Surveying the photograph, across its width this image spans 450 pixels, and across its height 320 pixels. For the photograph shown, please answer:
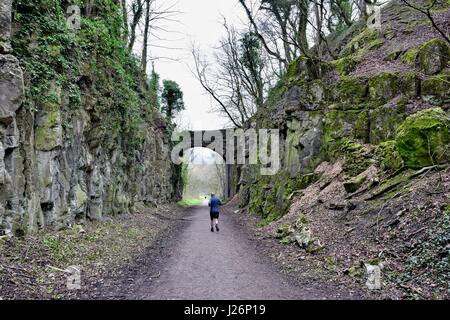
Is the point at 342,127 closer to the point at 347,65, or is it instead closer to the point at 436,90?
the point at 436,90

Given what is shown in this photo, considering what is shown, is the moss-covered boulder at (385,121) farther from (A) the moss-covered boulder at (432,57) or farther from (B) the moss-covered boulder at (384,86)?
(A) the moss-covered boulder at (432,57)

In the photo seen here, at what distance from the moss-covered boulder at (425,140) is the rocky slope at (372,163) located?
21mm

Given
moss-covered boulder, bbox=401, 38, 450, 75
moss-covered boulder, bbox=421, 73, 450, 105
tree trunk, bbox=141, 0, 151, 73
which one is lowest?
moss-covered boulder, bbox=421, 73, 450, 105

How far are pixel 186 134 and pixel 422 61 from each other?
2678 centimetres

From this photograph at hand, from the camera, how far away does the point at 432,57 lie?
11.3 metres

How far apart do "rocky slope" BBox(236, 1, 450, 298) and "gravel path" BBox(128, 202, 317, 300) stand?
1.01 meters

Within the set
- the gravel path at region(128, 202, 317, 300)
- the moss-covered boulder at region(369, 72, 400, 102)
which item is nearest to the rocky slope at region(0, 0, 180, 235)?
the gravel path at region(128, 202, 317, 300)

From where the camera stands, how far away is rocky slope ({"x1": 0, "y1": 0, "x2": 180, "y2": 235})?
6637mm

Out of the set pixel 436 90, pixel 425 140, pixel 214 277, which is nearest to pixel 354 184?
pixel 425 140

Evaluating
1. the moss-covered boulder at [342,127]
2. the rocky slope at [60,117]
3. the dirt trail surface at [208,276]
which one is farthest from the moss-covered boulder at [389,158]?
the rocky slope at [60,117]

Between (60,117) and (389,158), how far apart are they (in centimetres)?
928

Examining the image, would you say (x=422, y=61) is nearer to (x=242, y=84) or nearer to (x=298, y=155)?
(x=298, y=155)

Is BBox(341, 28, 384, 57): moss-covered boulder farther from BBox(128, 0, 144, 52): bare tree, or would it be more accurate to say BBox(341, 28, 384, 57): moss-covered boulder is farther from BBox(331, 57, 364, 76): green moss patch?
BBox(128, 0, 144, 52): bare tree

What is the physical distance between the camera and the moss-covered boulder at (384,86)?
38.8 ft
